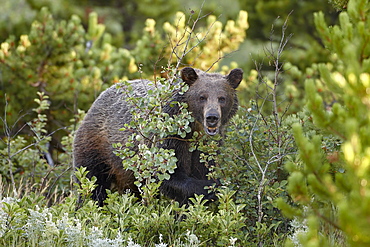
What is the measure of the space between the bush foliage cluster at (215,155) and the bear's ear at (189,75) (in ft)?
0.47

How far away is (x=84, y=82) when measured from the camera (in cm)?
1038

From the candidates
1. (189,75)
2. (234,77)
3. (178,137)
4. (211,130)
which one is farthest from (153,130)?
(234,77)

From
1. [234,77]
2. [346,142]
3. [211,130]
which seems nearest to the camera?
[346,142]

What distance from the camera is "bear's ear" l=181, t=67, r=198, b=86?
5.81m

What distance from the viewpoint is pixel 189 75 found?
589cm

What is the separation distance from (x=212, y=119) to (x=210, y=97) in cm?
33

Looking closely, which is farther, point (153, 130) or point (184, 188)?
point (184, 188)

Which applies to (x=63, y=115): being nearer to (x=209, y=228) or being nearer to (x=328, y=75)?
(x=209, y=228)

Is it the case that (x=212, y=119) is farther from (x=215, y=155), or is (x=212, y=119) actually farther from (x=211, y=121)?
(x=215, y=155)

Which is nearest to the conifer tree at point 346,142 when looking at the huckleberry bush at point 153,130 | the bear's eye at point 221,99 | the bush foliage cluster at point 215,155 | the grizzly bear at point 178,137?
the bush foliage cluster at point 215,155

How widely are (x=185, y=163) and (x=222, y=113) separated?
670 millimetres

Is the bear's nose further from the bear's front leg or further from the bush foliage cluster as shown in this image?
the bear's front leg

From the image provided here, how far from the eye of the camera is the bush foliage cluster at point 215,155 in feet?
9.10

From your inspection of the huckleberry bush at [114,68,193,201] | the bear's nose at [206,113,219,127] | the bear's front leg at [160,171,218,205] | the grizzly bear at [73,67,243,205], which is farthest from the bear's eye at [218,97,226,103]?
the bear's front leg at [160,171,218,205]
